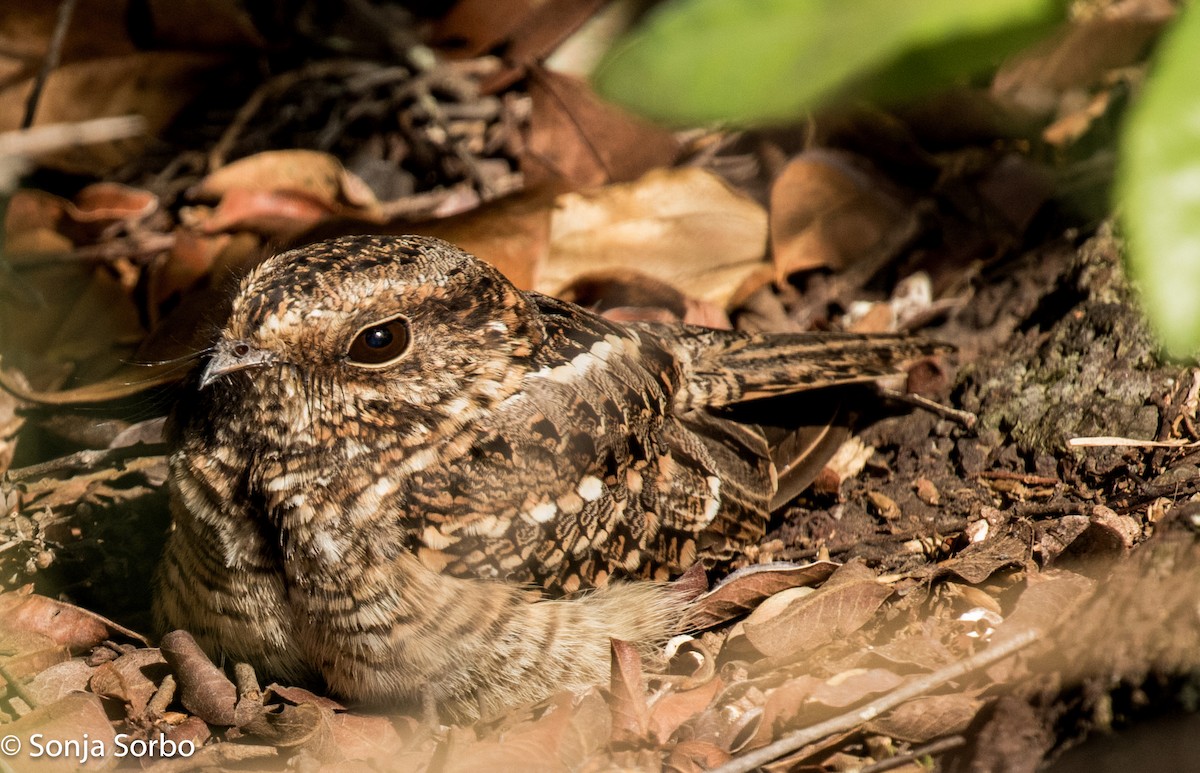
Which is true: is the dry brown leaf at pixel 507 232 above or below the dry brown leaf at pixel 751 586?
above

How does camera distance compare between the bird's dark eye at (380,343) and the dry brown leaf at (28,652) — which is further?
the dry brown leaf at (28,652)

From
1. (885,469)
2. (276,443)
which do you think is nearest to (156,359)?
(276,443)

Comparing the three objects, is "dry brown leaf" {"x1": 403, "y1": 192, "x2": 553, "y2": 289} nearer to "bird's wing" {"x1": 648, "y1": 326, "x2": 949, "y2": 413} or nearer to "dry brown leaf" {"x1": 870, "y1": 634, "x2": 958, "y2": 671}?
"bird's wing" {"x1": 648, "y1": 326, "x2": 949, "y2": 413}

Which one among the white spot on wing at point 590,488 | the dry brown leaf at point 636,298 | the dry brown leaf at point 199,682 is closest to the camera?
the dry brown leaf at point 199,682

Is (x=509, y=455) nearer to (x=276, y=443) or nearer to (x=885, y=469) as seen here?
(x=276, y=443)

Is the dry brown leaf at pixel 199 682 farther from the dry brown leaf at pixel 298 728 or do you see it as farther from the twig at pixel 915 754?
the twig at pixel 915 754

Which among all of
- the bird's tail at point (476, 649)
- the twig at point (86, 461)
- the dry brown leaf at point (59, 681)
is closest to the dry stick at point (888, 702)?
the bird's tail at point (476, 649)
